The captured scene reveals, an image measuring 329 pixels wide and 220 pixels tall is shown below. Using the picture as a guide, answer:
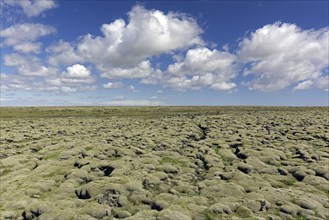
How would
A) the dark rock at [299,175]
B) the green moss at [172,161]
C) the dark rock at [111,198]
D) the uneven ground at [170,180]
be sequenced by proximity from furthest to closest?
the green moss at [172,161] → the dark rock at [299,175] → the dark rock at [111,198] → the uneven ground at [170,180]

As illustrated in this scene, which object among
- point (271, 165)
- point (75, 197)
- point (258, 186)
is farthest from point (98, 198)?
point (271, 165)

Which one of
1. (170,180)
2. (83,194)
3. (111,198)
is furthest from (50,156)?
(170,180)

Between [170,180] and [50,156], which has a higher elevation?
[50,156]

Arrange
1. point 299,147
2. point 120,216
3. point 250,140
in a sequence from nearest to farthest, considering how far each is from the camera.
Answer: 1. point 120,216
2. point 299,147
3. point 250,140

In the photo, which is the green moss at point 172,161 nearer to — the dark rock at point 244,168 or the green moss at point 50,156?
the dark rock at point 244,168

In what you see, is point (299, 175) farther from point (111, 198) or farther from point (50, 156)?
point (50, 156)

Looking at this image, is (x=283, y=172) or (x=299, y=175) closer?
(x=299, y=175)

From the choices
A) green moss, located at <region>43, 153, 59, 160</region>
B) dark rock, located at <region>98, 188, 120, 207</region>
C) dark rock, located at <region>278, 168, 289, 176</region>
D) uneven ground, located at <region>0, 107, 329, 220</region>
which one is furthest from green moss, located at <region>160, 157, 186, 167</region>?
green moss, located at <region>43, 153, 59, 160</region>

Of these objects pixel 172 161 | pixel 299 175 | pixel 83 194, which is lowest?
pixel 83 194

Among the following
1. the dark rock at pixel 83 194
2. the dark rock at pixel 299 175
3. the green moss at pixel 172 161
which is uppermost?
the green moss at pixel 172 161

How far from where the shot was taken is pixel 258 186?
3309cm

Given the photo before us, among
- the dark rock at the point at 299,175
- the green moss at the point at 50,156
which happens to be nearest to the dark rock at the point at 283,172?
the dark rock at the point at 299,175

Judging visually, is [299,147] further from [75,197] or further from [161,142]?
[75,197]

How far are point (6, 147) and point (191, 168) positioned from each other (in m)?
37.3
